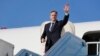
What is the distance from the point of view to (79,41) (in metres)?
6.64

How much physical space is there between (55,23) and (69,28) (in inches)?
88.9

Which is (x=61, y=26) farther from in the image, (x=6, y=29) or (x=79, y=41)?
(x=6, y=29)

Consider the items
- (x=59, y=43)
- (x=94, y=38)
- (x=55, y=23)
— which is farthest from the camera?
(x=94, y=38)

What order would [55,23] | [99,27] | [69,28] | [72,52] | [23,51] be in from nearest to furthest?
[72,52]
[55,23]
[23,51]
[69,28]
[99,27]

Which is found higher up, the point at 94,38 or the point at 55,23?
the point at 55,23

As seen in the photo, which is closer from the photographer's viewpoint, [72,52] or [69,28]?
[72,52]

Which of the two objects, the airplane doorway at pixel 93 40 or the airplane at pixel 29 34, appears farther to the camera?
the airplane doorway at pixel 93 40

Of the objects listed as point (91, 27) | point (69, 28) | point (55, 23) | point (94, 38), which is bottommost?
point (94, 38)

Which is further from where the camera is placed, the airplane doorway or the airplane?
the airplane doorway

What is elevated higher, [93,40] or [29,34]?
[29,34]

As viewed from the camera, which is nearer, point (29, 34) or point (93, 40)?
point (29, 34)

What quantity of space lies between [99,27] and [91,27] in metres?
0.37

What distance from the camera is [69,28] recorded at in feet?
29.9

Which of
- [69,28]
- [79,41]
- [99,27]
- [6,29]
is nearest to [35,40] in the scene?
[6,29]
